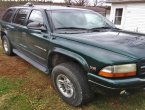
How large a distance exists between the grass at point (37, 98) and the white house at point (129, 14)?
36.7ft

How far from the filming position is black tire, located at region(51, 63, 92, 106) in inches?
144

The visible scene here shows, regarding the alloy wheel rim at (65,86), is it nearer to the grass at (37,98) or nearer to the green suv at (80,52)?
the green suv at (80,52)

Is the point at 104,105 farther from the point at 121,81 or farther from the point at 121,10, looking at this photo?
the point at 121,10

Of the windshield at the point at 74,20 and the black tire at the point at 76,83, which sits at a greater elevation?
the windshield at the point at 74,20

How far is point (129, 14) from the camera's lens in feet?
51.1

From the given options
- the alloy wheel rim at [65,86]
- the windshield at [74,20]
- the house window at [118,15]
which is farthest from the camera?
the house window at [118,15]

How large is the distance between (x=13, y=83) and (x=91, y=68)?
2296 millimetres

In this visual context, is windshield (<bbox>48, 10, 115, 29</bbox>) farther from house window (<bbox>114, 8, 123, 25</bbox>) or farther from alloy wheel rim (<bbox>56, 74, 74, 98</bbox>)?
house window (<bbox>114, 8, 123, 25</bbox>)

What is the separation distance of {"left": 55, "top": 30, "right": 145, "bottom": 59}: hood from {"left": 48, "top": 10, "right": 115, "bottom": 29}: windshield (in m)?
0.47

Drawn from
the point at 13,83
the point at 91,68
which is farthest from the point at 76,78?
the point at 13,83

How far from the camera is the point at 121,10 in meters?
16.4

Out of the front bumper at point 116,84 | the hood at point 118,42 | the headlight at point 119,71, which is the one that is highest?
the hood at point 118,42

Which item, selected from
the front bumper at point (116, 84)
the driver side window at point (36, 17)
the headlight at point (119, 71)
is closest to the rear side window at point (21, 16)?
the driver side window at point (36, 17)

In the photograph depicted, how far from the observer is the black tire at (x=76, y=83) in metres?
3.65
